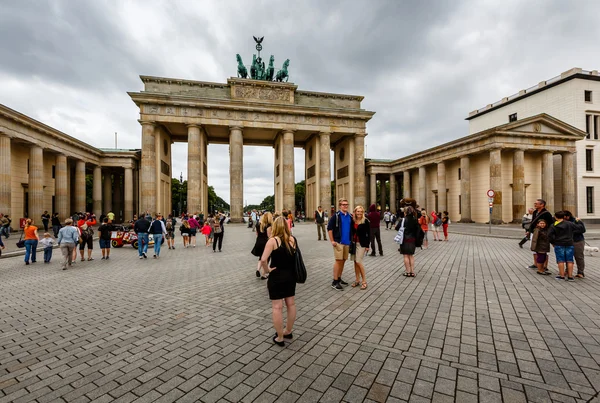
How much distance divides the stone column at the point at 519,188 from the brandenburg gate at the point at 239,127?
16893mm

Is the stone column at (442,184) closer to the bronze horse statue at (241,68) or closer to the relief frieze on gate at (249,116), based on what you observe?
the relief frieze on gate at (249,116)

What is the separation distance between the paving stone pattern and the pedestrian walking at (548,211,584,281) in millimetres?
377

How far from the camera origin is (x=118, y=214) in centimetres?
4084

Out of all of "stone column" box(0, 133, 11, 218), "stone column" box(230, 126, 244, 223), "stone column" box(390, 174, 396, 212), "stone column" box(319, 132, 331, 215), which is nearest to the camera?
"stone column" box(0, 133, 11, 218)

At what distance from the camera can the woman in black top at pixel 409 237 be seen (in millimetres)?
7074

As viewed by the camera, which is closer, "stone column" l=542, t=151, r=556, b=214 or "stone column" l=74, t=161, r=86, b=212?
"stone column" l=542, t=151, r=556, b=214

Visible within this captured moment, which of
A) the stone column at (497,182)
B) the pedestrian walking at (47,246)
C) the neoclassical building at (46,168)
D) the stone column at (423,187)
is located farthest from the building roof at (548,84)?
the neoclassical building at (46,168)

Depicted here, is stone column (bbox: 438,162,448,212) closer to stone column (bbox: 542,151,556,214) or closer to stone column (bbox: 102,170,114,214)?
stone column (bbox: 542,151,556,214)

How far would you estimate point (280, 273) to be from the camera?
3.54 metres

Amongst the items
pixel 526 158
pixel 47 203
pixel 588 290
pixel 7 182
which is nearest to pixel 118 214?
pixel 47 203

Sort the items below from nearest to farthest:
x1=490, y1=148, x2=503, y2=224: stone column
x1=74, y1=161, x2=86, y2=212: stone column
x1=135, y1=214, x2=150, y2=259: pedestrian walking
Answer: x1=135, y1=214, x2=150, y2=259: pedestrian walking, x1=490, y1=148, x2=503, y2=224: stone column, x1=74, y1=161, x2=86, y2=212: stone column

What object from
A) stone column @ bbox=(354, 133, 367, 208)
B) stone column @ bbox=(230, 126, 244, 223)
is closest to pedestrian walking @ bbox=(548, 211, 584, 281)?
stone column @ bbox=(230, 126, 244, 223)

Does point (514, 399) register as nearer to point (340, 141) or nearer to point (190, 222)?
point (190, 222)

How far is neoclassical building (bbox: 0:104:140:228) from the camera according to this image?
2103 centimetres
